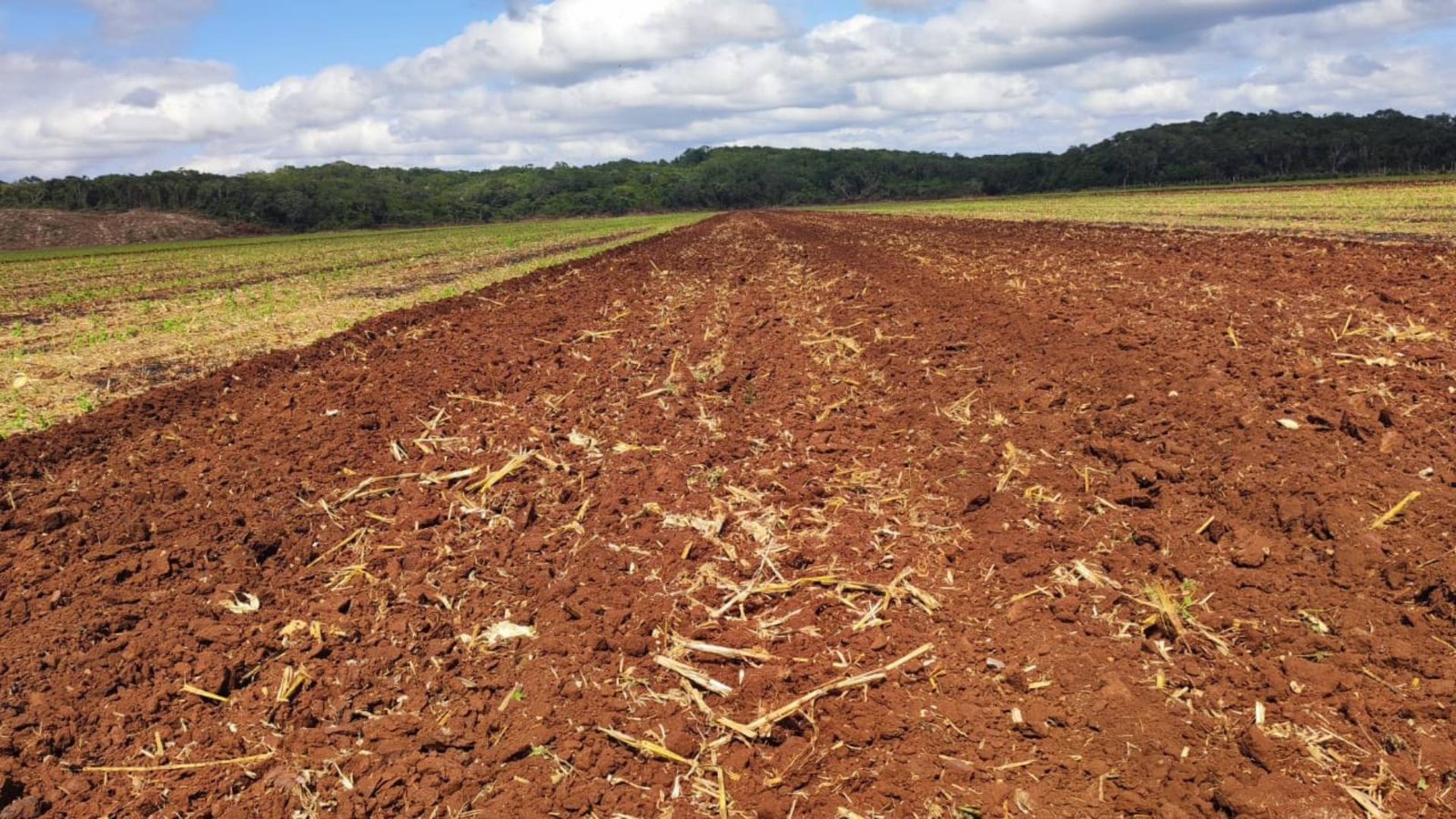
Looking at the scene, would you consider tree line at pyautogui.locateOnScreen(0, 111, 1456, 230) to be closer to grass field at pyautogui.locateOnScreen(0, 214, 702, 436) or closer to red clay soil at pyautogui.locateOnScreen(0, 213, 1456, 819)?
grass field at pyautogui.locateOnScreen(0, 214, 702, 436)

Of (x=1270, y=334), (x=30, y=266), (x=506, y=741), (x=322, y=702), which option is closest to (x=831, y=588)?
(x=506, y=741)

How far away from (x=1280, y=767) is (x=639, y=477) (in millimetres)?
4286

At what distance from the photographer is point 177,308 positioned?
19734 mm

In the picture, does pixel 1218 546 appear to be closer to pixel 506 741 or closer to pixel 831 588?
pixel 831 588

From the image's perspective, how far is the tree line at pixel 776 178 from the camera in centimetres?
10031

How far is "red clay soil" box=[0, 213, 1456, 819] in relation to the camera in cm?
348

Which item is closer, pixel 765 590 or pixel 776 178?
pixel 765 590

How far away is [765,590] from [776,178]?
166373mm

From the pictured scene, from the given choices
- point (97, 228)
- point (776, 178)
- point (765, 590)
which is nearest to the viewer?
point (765, 590)

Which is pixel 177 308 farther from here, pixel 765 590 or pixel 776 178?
pixel 776 178

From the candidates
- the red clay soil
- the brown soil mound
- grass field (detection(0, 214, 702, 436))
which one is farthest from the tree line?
the red clay soil

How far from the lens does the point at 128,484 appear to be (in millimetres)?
6668

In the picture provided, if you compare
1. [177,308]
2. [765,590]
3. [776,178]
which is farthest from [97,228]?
[776,178]

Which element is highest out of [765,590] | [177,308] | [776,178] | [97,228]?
[776,178]
